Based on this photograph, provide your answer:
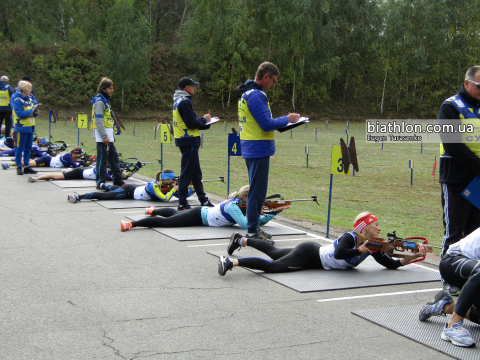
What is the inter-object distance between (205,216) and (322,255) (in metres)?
2.72

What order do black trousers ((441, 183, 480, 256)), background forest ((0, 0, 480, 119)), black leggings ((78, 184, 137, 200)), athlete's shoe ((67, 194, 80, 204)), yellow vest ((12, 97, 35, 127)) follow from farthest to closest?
background forest ((0, 0, 480, 119)) < yellow vest ((12, 97, 35, 127)) < black leggings ((78, 184, 137, 200)) < athlete's shoe ((67, 194, 80, 204)) < black trousers ((441, 183, 480, 256))

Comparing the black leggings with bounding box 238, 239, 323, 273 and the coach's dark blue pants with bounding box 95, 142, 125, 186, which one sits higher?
the coach's dark blue pants with bounding box 95, 142, 125, 186

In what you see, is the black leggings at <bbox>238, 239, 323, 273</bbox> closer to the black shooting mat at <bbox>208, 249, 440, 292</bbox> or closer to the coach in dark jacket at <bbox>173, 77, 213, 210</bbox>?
the black shooting mat at <bbox>208, 249, 440, 292</bbox>

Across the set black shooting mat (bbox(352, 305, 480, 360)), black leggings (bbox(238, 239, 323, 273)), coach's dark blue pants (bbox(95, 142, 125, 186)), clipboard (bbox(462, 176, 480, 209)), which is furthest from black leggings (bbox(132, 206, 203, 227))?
clipboard (bbox(462, 176, 480, 209))

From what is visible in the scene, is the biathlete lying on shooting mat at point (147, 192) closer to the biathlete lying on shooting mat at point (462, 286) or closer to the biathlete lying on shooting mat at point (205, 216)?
the biathlete lying on shooting mat at point (205, 216)

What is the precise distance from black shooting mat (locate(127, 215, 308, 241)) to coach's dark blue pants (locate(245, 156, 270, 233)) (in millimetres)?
828

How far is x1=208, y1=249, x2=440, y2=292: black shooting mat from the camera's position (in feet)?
18.0

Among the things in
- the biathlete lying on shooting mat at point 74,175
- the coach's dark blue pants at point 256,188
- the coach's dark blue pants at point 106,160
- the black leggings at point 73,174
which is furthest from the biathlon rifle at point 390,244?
the black leggings at point 73,174

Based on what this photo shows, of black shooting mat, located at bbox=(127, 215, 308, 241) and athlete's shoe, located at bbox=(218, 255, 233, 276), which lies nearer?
athlete's shoe, located at bbox=(218, 255, 233, 276)

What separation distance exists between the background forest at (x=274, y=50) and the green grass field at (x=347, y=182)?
20.5 m

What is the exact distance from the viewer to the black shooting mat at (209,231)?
7.60 m

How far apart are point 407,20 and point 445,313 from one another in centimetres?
5341

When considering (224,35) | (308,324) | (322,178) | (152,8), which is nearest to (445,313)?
(308,324)

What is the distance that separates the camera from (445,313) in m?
4.42
